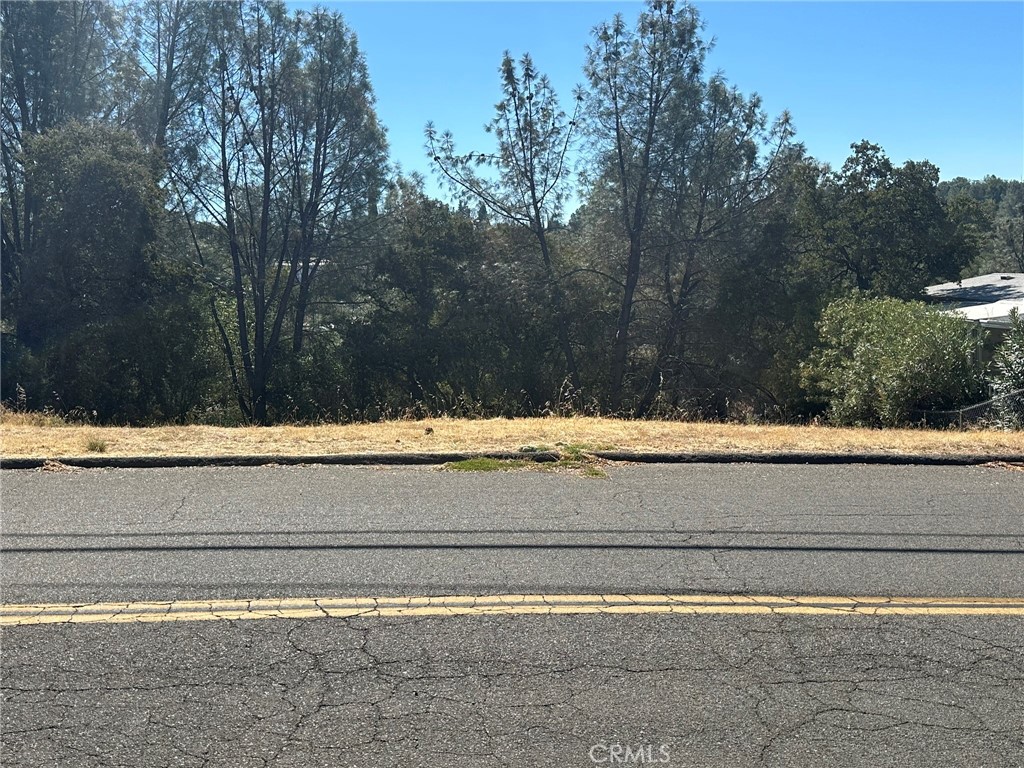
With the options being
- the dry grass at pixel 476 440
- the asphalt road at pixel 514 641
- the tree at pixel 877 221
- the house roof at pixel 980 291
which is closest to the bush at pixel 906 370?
the dry grass at pixel 476 440

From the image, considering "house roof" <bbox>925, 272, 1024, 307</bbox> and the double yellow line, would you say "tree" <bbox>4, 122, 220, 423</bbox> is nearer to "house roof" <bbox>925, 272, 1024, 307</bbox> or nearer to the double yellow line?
the double yellow line

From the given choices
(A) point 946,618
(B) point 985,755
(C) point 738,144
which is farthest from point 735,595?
(C) point 738,144

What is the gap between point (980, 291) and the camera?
30141 mm

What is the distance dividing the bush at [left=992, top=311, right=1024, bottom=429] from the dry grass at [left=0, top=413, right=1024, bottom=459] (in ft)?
8.49

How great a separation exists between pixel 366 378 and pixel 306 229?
17.8ft

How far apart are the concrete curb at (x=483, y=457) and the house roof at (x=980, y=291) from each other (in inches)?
795

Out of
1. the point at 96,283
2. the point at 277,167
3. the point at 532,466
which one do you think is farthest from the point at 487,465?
the point at 277,167

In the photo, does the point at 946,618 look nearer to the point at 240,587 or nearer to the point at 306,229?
the point at 240,587

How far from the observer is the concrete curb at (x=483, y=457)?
795 centimetres

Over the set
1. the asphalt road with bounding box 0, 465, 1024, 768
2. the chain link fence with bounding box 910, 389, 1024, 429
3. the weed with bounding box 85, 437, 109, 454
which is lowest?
the chain link fence with bounding box 910, 389, 1024, 429

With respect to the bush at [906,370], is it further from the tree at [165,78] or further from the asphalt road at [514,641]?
the tree at [165,78]

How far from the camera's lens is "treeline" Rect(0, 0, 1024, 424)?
26.7 metres

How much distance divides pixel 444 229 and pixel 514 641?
26.0m

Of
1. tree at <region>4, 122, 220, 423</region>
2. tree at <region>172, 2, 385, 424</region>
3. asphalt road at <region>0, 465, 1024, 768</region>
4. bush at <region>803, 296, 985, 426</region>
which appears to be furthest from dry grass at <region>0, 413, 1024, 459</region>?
tree at <region>172, 2, 385, 424</region>
